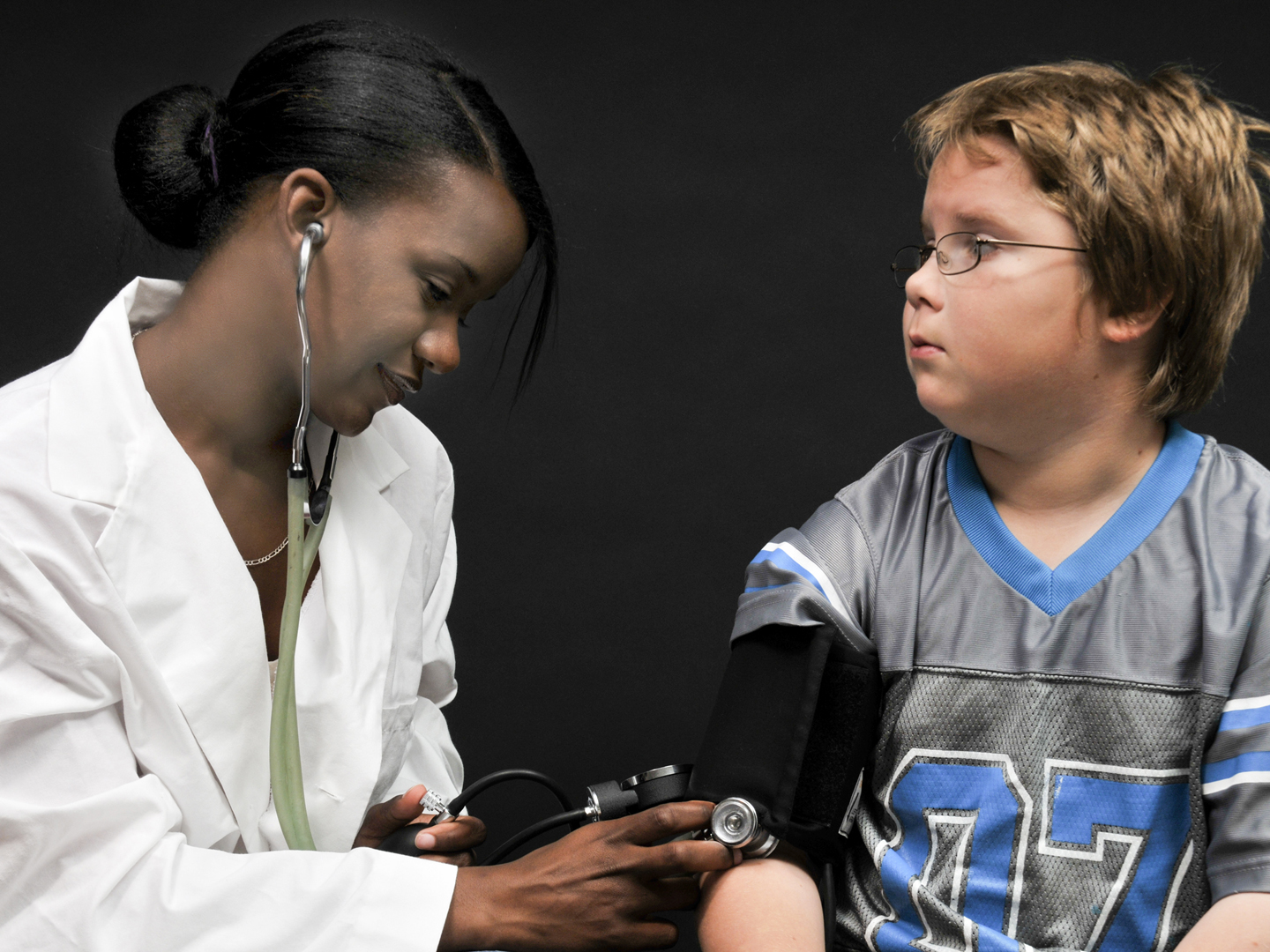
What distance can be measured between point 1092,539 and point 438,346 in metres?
0.64

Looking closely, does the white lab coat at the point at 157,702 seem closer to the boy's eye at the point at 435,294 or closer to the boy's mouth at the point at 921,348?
the boy's eye at the point at 435,294

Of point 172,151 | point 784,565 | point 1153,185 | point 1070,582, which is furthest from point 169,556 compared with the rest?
point 1153,185

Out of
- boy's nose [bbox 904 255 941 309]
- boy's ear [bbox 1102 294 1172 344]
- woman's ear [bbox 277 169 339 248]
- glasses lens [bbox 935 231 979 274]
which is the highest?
woman's ear [bbox 277 169 339 248]

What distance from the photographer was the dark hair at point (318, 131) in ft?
4.14

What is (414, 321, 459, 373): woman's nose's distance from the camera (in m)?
1.28

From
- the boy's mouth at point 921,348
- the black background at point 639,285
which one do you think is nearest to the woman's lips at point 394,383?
the boy's mouth at point 921,348

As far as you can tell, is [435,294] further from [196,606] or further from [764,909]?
[764,909]

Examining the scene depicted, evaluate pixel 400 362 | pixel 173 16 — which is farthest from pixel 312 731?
pixel 173 16

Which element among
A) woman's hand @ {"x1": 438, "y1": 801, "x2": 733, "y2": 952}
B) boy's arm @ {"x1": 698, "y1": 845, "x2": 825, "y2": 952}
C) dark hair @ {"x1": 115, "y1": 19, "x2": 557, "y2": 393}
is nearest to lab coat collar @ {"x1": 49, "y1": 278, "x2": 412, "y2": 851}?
dark hair @ {"x1": 115, "y1": 19, "x2": 557, "y2": 393}

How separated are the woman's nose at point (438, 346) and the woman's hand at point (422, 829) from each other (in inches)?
17.4

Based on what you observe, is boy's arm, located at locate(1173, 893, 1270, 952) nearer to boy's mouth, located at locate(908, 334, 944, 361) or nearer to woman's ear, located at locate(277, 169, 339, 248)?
boy's mouth, located at locate(908, 334, 944, 361)

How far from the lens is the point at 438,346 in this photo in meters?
1.28

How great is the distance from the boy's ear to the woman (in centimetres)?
57

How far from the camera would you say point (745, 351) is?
2084 millimetres
